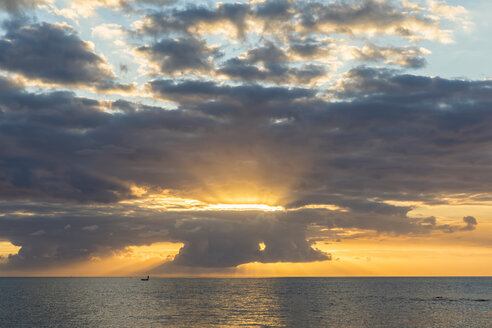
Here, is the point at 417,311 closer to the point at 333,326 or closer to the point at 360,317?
the point at 360,317

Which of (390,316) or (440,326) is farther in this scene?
(390,316)

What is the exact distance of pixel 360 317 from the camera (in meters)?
128

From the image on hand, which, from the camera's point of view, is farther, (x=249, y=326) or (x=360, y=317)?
(x=360, y=317)

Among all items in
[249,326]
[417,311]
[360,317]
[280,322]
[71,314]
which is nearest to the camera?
[249,326]

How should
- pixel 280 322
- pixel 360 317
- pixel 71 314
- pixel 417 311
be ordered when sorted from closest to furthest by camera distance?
pixel 280 322 < pixel 360 317 < pixel 71 314 < pixel 417 311

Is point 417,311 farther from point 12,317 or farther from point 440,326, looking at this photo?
point 12,317

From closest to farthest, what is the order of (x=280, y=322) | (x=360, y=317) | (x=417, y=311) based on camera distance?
(x=280, y=322)
(x=360, y=317)
(x=417, y=311)

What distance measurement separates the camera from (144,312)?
14125cm

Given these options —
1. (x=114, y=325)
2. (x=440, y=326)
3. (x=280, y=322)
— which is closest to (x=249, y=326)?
(x=280, y=322)

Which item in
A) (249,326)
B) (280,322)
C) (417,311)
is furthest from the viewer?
(417,311)

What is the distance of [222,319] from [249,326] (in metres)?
16.0

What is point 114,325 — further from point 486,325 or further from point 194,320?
point 486,325

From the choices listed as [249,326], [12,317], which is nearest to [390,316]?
[249,326]

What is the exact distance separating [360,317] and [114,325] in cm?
6268
